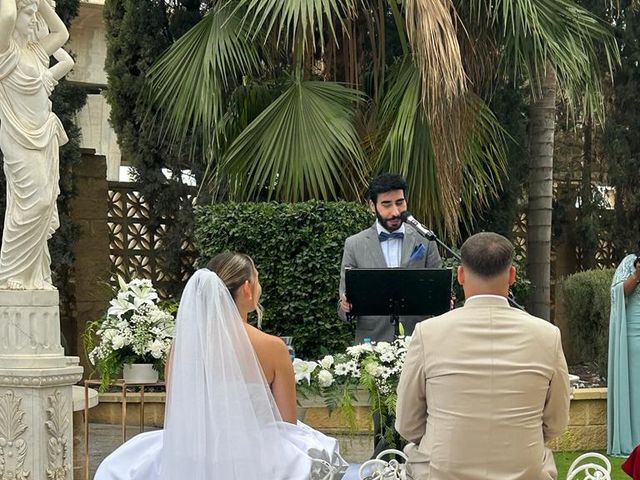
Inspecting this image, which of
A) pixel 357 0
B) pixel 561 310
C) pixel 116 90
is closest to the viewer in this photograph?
pixel 357 0

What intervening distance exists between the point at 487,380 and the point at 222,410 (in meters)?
1.30

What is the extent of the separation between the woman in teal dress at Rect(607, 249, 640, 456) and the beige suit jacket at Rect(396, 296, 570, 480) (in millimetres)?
4802

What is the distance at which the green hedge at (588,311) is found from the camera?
10.8m

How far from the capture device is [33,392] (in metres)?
6.55

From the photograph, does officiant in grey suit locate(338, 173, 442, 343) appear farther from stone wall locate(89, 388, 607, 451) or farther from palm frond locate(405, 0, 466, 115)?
palm frond locate(405, 0, 466, 115)

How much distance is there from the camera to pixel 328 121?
372 inches

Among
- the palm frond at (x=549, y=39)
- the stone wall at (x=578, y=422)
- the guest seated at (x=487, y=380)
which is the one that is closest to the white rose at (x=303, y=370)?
the guest seated at (x=487, y=380)

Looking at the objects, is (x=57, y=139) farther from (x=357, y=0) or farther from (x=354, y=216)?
(x=357, y=0)

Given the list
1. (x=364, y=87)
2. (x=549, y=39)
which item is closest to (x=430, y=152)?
(x=549, y=39)

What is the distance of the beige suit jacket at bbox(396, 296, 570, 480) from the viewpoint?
346cm

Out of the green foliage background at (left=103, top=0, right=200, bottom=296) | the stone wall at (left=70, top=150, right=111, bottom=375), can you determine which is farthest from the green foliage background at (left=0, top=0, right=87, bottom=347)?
the green foliage background at (left=103, top=0, right=200, bottom=296)

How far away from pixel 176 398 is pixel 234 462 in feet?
1.11

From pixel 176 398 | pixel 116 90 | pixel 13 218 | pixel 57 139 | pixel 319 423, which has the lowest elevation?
pixel 319 423

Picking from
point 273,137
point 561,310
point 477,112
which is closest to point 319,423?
point 273,137
